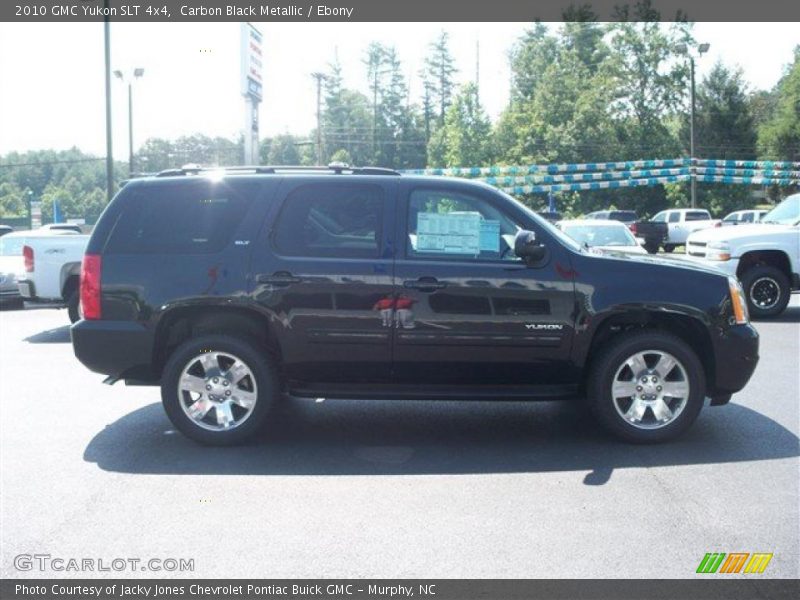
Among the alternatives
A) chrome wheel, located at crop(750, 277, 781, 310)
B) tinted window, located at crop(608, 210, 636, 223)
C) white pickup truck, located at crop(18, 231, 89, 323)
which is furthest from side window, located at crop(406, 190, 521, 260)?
tinted window, located at crop(608, 210, 636, 223)

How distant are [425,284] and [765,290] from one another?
920 cm

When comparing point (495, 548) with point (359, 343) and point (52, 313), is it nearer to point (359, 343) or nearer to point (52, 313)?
point (359, 343)

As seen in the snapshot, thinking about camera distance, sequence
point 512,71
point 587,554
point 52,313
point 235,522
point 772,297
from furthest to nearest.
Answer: point 512,71 < point 52,313 < point 772,297 < point 235,522 < point 587,554

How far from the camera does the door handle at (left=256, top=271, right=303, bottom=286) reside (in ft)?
21.6

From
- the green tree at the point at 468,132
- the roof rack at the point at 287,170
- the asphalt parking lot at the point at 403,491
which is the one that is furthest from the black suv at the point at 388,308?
the green tree at the point at 468,132

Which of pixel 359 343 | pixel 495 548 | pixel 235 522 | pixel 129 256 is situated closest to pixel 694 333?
pixel 359 343

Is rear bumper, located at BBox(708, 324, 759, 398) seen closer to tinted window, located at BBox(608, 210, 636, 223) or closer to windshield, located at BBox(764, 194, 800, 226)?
windshield, located at BBox(764, 194, 800, 226)

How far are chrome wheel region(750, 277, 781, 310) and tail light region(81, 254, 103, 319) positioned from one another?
34.0ft

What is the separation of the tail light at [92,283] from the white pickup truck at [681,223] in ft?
101

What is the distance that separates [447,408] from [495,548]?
3363 millimetres

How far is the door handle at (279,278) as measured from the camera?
21.6 ft
